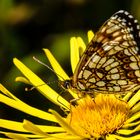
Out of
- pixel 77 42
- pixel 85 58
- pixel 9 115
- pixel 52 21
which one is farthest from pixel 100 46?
pixel 52 21

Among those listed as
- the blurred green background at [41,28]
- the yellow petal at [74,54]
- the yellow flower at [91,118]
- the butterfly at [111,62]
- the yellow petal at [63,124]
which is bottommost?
the yellow petal at [63,124]

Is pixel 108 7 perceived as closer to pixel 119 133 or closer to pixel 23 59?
pixel 23 59

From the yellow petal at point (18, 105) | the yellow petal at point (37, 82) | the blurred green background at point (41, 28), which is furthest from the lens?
the blurred green background at point (41, 28)

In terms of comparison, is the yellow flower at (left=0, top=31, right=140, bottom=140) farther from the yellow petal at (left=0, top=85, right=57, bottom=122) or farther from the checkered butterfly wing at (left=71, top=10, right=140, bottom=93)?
the checkered butterfly wing at (left=71, top=10, right=140, bottom=93)

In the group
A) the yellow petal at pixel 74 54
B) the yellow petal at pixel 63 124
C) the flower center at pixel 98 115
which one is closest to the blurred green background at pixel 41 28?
the yellow petal at pixel 74 54

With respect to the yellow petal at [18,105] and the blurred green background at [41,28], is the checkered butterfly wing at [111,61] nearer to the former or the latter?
the yellow petal at [18,105]

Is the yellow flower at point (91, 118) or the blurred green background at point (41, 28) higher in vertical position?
the blurred green background at point (41, 28)

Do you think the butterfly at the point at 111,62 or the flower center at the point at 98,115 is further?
the butterfly at the point at 111,62
